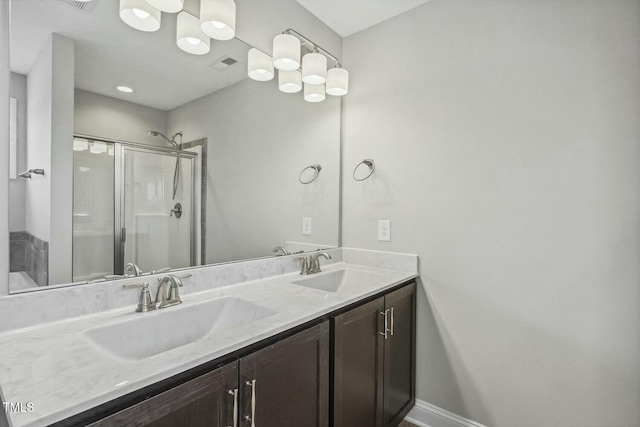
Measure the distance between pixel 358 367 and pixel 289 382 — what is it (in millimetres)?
446

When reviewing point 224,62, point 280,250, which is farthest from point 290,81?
point 280,250

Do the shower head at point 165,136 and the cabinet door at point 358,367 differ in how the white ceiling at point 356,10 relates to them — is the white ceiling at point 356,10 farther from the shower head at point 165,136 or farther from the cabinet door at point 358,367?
the cabinet door at point 358,367

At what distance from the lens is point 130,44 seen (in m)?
1.23

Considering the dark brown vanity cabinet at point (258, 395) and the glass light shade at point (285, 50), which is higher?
the glass light shade at point (285, 50)

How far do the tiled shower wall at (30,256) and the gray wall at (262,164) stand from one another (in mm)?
578

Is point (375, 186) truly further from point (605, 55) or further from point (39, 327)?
point (39, 327)

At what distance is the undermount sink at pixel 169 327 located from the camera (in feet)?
3.24

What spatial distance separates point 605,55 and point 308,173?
1529 millimetres

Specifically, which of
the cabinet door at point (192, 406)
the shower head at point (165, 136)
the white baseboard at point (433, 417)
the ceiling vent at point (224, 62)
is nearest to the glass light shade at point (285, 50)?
the ceiling vent at point (224, 62)

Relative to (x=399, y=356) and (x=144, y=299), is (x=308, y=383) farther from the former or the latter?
(x=399, y=356)

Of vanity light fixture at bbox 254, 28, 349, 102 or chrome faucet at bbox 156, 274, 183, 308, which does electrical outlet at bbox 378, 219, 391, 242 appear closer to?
vanity light fixture at bbox 254, 28, 349, 102

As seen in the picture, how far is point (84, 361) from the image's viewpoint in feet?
2.57

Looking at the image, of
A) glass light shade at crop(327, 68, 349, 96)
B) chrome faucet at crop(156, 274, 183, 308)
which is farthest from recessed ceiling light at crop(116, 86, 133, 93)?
glass light shade at crop(327, 68, 349, 96)

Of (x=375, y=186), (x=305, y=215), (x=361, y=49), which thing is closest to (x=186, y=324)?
(x=305, y=215)
